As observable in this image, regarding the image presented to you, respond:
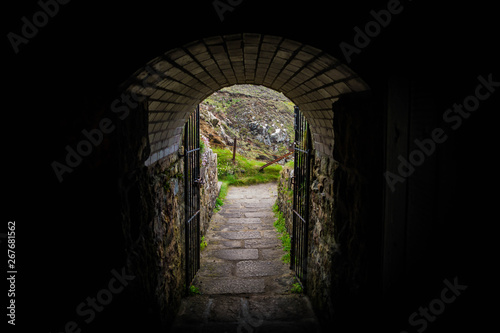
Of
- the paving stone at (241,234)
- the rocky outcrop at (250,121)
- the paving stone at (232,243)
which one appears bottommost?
the paving stone at (232,243)

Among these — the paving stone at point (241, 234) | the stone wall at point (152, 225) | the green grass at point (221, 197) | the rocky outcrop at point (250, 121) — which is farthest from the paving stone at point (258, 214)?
the rocky outcrop at point (250, 121)

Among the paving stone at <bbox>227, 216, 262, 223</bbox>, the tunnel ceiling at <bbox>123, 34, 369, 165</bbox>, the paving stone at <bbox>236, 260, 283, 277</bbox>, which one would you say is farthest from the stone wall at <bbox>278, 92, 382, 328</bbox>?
the paving stone at <bbox>227, 216, 262, 223</bbox>

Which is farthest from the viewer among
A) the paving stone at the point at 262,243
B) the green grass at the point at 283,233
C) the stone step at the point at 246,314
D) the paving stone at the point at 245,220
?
the paving stone at the point at 245,220

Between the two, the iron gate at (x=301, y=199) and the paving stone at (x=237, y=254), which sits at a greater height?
the iron gate at (x=301, y=199)

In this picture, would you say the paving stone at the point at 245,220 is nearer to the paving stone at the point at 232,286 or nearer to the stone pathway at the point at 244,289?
the stone pathway at the point at 244,289

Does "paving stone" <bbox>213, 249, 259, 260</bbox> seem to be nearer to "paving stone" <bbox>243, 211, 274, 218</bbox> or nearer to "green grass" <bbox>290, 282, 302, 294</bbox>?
"green grass" <bbox>290, 282, 302, 294</bbox>

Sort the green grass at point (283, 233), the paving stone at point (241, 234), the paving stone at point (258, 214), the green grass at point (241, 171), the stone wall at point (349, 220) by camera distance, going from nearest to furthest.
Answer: the stone wall at point (349, 220) < the green grass at point (283, 233) < the paving stone at point (241, 234) < the paving stone at point (258, 214) < the green grass at point (241, 171)

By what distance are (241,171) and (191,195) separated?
24.9ft

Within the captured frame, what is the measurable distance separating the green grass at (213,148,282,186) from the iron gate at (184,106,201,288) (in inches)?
253

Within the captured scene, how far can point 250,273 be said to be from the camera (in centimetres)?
439

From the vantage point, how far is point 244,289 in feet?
13.0

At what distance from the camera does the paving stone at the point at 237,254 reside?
4945 mm

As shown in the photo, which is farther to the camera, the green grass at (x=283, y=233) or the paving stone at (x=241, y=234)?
the paving stone at (x=241, y=234)

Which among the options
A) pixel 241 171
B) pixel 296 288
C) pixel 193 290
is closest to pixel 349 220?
pixel 296 288
